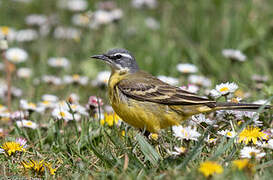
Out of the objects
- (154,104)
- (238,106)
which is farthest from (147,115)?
(238,106)

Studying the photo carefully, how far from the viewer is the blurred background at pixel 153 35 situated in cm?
825

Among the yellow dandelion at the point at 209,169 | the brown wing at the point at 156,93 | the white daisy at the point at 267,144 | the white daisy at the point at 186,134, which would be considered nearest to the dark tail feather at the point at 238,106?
the brown wing at the point at 156,93

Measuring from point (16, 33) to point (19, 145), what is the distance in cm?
558

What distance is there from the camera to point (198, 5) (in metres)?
9.34

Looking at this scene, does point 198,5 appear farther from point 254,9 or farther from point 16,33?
point 16,33

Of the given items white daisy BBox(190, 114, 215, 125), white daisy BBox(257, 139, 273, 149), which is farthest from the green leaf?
white daisy BBox(257, 139, 273, 149)

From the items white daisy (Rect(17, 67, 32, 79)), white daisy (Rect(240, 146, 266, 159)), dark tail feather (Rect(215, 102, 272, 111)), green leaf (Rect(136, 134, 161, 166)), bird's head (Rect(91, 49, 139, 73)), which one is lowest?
white daisy (Rect(17, 67, 32, 79))

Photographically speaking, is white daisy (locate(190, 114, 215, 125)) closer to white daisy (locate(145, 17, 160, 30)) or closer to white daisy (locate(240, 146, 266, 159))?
white daisy (locate(240, 146, 266, 159))

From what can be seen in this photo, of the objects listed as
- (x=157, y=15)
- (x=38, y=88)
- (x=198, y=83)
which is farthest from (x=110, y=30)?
(x=198, y=83)

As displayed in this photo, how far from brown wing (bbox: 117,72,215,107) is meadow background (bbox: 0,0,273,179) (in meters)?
0.36

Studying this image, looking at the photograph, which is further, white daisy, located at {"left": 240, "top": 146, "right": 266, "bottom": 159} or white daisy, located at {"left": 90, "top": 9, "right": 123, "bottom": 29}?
white daisy, located at {"left": 90, "top": 9, "right": 123, "bottom": 29}

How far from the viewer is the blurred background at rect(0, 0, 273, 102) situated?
325 inches

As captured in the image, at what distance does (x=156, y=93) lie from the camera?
→ 5023 millimetres

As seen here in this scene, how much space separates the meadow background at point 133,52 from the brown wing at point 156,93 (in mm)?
362
